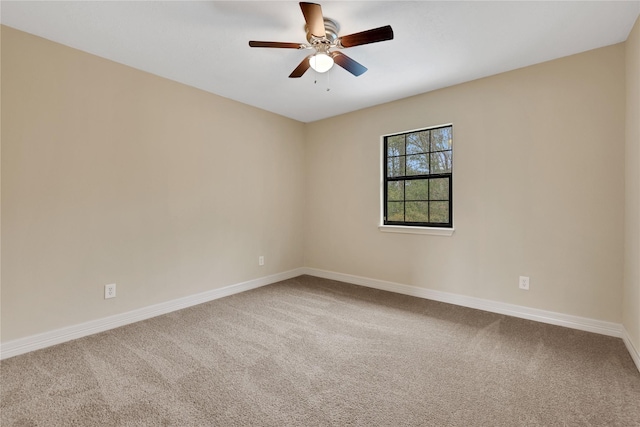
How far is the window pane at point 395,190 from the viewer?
386cm

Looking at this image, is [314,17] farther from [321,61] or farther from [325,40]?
[321,61]

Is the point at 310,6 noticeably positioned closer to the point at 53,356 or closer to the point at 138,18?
the point at 138,18

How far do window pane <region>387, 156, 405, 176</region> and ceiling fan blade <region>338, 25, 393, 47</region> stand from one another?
81.0 inches

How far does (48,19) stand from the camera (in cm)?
213

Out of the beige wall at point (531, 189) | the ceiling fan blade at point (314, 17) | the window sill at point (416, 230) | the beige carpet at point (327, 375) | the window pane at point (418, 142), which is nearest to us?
the beige carpet at point (327, 375)

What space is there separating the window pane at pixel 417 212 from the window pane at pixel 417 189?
0.08 meters

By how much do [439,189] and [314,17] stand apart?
95.8 inches

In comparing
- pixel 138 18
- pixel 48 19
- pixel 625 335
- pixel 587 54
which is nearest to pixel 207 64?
pixel 138 18

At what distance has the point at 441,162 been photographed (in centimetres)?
350

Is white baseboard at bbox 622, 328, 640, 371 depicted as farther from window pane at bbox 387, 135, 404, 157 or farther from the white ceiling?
window pane at bbox 387, 135, 404, 157

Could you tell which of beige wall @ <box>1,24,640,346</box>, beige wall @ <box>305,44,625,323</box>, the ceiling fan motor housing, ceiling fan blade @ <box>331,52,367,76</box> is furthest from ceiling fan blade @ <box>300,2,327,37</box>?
beige wall @ <box>1,24,640,346</box>

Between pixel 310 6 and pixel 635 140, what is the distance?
2.52 metres

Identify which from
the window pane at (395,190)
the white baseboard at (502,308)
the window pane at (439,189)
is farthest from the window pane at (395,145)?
the white baseboard at (502,308)

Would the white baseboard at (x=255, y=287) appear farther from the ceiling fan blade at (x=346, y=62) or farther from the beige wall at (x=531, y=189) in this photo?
the ceiling fan blade at (x=346, y=62)
